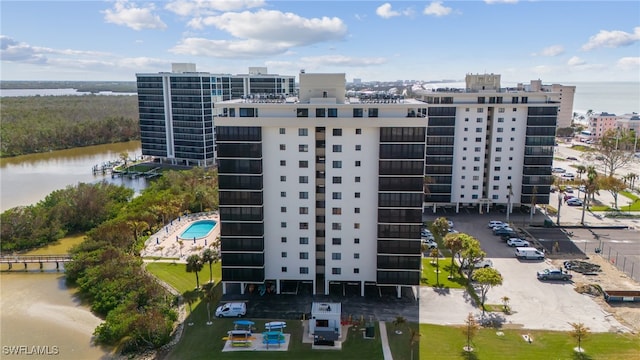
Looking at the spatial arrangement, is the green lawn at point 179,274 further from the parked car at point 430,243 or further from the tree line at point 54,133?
the tree line at point 54,133

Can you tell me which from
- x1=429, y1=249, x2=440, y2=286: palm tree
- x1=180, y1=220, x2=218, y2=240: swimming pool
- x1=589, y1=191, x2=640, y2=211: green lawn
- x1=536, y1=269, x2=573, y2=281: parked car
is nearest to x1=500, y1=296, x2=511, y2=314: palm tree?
x1=429, y1=249, x2=440, y2=286: palm tree

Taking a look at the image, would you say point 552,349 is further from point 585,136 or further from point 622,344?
point 585,136

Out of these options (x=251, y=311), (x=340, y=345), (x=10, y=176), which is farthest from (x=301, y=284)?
(x=10, y=176)

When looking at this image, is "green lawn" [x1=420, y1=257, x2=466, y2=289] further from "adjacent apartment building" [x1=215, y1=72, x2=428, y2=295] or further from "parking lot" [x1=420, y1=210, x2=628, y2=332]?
"adjacent apartment building" [x1=215, y1=72, x2=428, y2=295]

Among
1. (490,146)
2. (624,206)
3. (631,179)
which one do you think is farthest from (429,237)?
(631,179)

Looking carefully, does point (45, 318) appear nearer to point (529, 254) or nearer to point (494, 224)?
point (529, 254)
